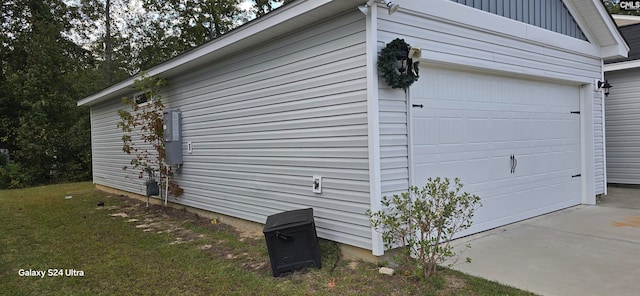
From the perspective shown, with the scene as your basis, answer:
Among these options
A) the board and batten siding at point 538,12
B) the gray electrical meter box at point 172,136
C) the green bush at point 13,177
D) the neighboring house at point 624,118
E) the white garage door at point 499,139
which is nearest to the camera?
Result: the white garage door at point 499,139

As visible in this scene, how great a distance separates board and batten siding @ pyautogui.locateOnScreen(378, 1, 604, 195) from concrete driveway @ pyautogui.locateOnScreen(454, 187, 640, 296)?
105cm

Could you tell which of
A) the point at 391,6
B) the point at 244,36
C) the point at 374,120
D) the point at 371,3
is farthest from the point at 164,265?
the point at 391,6

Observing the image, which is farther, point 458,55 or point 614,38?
point 614,38

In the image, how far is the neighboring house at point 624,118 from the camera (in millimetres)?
7930

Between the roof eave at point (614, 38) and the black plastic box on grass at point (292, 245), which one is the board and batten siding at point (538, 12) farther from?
the black plastic box on grass at point (292, 245)

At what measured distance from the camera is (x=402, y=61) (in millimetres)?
3615

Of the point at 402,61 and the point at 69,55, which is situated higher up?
the point at 69,55

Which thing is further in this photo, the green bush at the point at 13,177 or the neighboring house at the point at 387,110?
the green bush at the point at 13,177

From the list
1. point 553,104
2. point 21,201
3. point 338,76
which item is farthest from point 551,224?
point 21,201

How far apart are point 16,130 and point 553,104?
16.3 metres

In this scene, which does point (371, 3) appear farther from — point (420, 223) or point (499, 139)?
point (499, 139)

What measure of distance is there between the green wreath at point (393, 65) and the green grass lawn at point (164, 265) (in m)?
1.74

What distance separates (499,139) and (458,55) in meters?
1.36

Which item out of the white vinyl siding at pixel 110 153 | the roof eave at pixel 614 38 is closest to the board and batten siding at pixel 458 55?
the roof eave at pixel 614 38
